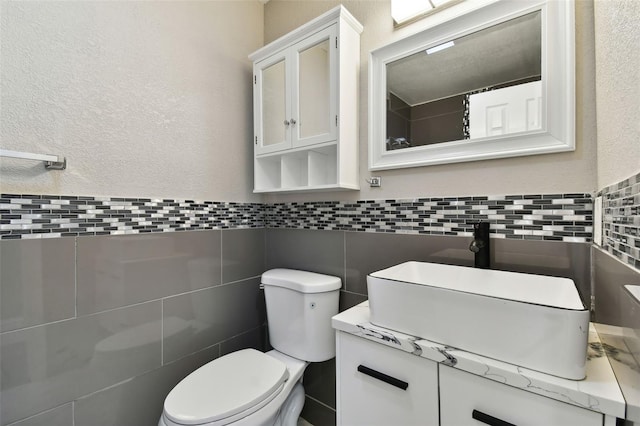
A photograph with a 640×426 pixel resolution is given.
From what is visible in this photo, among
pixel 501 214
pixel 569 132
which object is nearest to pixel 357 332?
pixel 501 214

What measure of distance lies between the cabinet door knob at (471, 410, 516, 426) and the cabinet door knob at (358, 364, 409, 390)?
17 centimetres

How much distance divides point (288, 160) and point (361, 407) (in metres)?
1.21

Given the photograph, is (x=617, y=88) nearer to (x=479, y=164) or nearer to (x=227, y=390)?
(x=479, y=164)

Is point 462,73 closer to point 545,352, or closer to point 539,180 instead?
point 539,180

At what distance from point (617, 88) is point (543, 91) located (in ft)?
1.10

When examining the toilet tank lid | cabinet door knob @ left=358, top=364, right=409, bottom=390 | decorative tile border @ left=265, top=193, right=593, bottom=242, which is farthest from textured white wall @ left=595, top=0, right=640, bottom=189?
the toilet tank lid

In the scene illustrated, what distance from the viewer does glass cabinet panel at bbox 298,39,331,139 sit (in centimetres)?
138

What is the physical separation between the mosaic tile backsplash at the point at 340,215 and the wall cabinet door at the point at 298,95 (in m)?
0.39

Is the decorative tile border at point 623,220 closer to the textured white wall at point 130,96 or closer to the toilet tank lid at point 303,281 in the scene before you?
the toilet tank lid at point 303,281

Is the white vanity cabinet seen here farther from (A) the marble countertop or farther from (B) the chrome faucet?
(A) the marble countertop

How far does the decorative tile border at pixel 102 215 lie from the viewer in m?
0.98

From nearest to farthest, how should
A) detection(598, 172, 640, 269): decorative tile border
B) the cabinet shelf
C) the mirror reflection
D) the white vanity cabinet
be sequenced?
detection(598, 172, 640, 269): decorative tile border, the mirror reflection, the white vanity cabinet, the cabinet shelf

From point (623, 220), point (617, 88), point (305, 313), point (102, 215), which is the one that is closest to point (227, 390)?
point (305, 313)

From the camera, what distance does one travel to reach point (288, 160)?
5.31 ft
